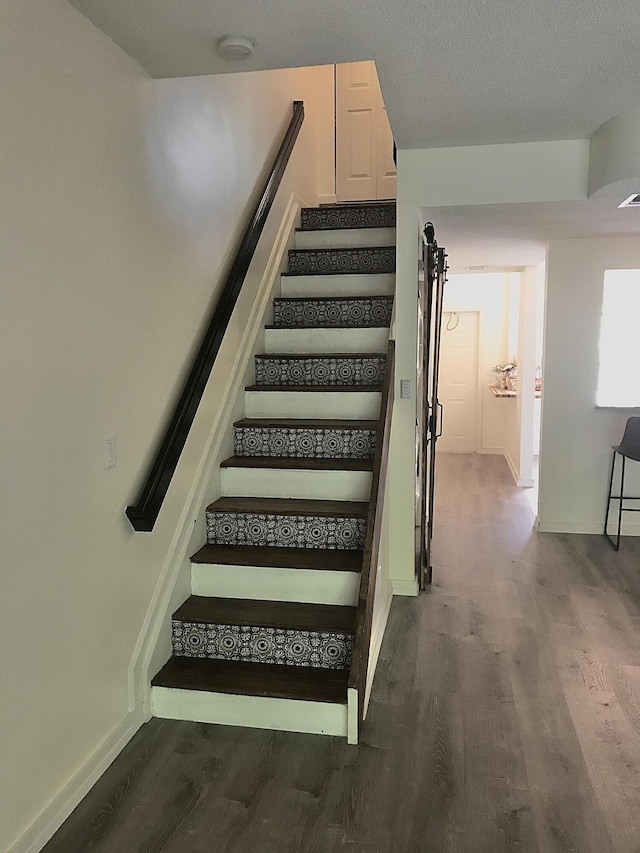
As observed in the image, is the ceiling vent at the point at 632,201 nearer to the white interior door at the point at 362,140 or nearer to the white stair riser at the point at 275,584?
the white stair riser at the point at 275,584

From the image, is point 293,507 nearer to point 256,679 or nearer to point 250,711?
point 256,679

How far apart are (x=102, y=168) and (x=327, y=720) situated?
204cm

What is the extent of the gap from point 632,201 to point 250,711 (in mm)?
3036

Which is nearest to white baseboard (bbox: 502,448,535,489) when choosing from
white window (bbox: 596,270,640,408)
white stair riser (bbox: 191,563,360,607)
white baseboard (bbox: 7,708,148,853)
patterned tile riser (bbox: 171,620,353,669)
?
white window (bbox: 596,270,640,408)

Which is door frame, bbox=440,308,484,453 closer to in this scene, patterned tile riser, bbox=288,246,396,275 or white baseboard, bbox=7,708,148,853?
patterned tile riser, bbox=288,246,396,275

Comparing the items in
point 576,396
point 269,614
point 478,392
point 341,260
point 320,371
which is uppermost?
point 341,260

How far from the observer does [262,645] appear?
2523mm

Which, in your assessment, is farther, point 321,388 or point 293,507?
point 321,388

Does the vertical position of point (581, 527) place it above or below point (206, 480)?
below

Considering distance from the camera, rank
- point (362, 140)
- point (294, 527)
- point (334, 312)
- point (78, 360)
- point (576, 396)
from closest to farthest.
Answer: point (78, 360) → point (294, 527) → point (334, 312) → point (576, 396) → point (362, 140)

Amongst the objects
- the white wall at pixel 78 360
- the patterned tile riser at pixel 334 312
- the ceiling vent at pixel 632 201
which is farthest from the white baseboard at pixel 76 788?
the ceiling vent at pixel 632 201

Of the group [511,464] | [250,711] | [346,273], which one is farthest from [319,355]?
[511,464]

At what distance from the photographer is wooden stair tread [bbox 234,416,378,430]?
3.27 metres

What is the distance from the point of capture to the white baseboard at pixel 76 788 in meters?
1.77
